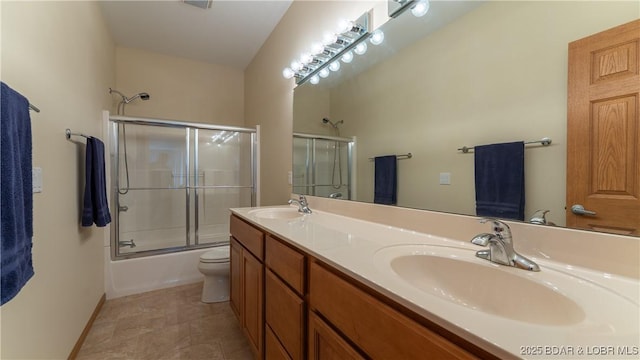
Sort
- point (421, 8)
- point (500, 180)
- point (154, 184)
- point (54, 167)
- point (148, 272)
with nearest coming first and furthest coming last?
point (500, 180), point (421, 8), point (54, 167), point (148, 272), point (154, 184)

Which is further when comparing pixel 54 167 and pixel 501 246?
pixel 54 167

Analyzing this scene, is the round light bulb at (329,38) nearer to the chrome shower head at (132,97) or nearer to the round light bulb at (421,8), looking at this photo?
the round light bulb at (421,8)

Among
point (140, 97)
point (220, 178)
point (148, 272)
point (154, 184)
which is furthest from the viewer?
point (220, 178)

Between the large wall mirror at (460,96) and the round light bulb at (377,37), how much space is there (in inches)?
1.0

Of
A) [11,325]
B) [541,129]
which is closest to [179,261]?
[11,325]

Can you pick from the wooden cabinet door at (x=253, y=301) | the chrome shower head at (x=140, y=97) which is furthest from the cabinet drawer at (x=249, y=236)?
the chrome shower head at (x=140, y=97)

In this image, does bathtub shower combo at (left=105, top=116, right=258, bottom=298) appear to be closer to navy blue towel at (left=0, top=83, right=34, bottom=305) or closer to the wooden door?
navy blue towel at (left=0, top=83, right=34, bottom=305)

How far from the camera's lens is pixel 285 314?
107cm

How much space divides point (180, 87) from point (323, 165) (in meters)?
2.55

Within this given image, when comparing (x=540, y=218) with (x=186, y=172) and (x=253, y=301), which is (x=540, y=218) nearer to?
(x=253, y=301)

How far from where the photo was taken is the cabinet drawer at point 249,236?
1.36 meters

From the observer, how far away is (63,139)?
147 centimetres

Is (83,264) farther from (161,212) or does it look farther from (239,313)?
(161,212)

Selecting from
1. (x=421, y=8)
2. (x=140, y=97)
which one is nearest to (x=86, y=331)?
(x=140, y=97)
